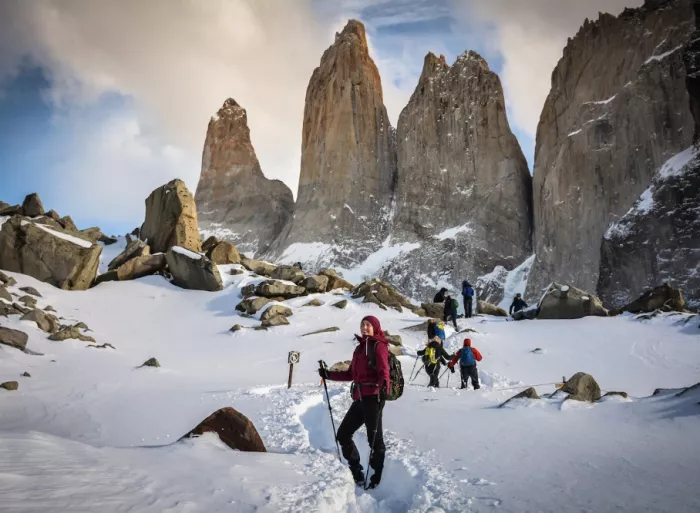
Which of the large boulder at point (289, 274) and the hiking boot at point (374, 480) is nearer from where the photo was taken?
the hiking boot at point (374, 480)

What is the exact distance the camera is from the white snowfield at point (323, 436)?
332cm

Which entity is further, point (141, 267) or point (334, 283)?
point (334, 283)

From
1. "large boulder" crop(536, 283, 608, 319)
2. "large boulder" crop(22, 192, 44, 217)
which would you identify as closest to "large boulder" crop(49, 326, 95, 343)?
"large boulder" crop(22, 192, 44, 217)

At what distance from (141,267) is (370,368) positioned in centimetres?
2393

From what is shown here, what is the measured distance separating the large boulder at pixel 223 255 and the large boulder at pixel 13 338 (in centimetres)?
1610

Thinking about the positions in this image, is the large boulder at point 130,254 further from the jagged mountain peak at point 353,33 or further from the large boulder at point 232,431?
the jagged mountain peak at point 353,33

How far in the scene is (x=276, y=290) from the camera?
888 inches

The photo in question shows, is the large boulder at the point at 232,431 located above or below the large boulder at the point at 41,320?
below

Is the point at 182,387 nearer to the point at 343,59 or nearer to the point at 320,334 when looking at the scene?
the point at 320,334

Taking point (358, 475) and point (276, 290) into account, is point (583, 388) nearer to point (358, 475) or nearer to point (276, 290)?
point (358, 475)

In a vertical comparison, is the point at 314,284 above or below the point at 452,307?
above

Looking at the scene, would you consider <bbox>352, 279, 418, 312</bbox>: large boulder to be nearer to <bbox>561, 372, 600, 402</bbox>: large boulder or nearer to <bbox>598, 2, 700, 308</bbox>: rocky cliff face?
<bbox>561, 372, 600, 402</bbox>: large boulder

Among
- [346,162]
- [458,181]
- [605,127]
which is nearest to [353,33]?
[346,162]

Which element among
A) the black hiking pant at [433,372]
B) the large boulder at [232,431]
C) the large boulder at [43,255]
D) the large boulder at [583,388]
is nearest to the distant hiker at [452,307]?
the black hiking pant at [433,372]
